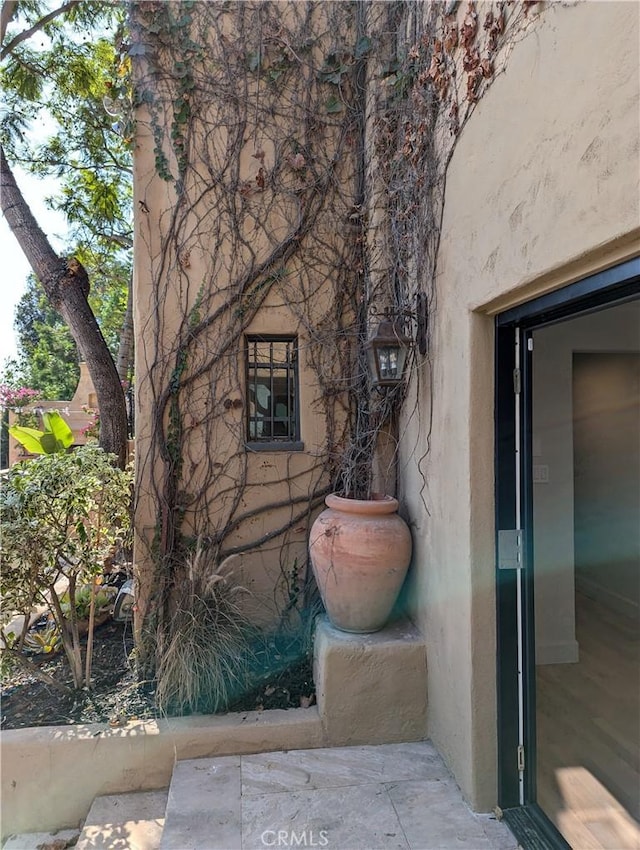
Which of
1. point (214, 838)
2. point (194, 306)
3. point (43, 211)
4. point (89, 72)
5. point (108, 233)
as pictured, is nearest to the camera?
point (214, 838)

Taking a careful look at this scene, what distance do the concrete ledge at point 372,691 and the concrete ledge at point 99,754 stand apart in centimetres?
18

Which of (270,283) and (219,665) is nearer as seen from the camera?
(219,665)

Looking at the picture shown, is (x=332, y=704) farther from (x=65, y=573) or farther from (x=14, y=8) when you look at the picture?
(x=14, y=8)

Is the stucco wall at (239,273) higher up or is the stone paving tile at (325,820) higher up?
the stucco wall at (239,273)

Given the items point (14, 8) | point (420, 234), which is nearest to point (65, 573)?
point (420, 234)

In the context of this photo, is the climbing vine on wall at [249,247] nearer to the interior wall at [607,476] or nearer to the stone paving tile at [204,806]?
the stone paving tile at [204,806]

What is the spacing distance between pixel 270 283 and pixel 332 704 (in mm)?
2981

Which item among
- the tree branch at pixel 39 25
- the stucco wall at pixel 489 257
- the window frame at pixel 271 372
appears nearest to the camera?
the stucco wall at pixel 489 257

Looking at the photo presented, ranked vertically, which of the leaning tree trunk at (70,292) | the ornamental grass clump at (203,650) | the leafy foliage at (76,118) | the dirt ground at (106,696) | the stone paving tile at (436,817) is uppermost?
the leafy foliage at (76,118)

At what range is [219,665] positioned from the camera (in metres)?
3.20

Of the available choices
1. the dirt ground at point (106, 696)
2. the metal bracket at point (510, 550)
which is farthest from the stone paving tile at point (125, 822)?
the metal bracket at point (510, 550)

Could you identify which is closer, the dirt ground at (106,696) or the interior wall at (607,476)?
the dirt ground at (106,696)

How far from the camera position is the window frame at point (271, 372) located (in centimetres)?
406

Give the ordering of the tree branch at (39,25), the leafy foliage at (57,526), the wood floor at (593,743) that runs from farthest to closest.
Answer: the tree branch at (39,25) → the leafy foliage at (57,526) → the wood floor at (593,743)
